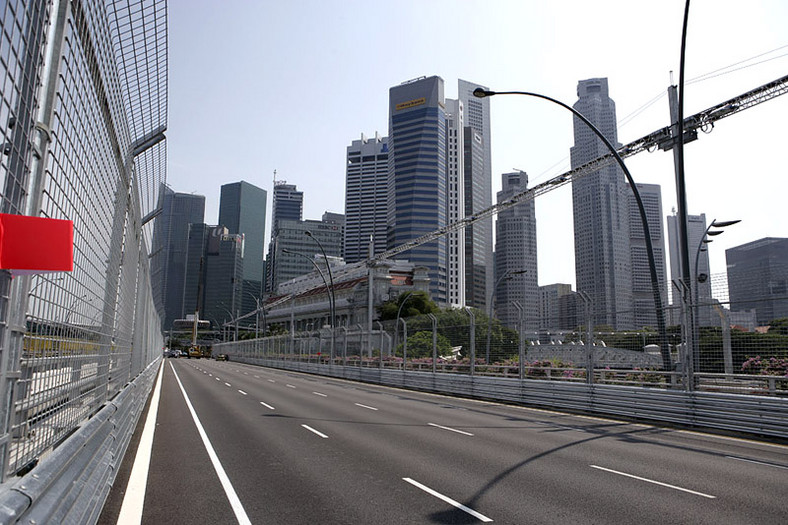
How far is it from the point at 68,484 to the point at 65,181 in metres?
1.92

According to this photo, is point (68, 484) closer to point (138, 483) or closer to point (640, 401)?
point (138, 483)

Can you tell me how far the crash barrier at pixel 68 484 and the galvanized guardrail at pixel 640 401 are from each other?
13.2 metres

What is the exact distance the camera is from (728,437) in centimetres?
1298

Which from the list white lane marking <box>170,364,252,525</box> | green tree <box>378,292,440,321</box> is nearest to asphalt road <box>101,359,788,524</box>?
white lane marking <box>170,364,252,525</box>

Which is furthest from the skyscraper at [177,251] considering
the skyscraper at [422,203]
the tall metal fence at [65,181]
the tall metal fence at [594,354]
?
the skyscraper at [422,203]

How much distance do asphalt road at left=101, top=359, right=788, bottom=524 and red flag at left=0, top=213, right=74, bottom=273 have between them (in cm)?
418

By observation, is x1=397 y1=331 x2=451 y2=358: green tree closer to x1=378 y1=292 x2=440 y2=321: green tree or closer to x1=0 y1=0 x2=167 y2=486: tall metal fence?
x1=0 y1=0 x2=167 y2=486: tall metal fence

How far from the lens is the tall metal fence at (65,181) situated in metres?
2.74

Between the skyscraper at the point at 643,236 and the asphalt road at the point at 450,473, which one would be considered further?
the skyscraper at the point at 643,236

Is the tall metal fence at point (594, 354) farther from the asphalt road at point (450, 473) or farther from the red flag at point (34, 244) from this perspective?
the red flag at point (34, 244)

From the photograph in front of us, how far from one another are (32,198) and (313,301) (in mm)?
164658

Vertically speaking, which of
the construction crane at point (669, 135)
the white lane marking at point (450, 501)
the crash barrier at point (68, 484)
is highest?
the construction crane at point (669, 135)

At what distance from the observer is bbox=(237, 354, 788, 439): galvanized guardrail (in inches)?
506

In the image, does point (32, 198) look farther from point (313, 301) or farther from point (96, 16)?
point (313, 301)
